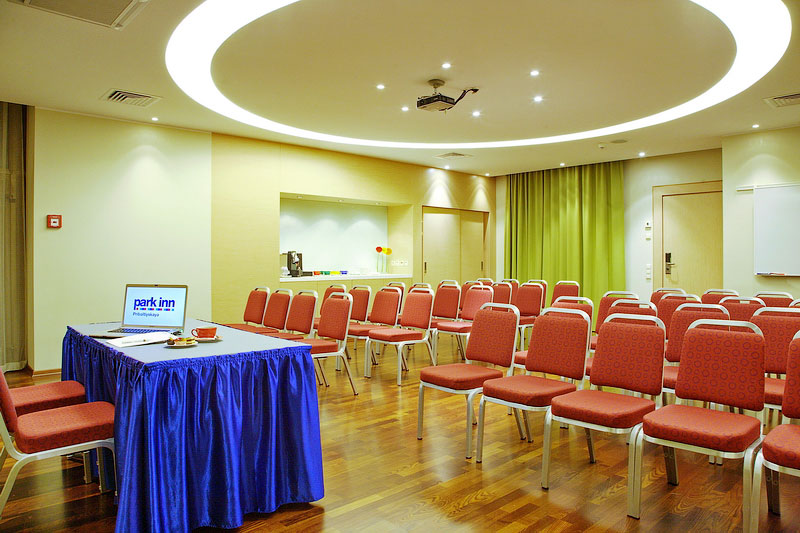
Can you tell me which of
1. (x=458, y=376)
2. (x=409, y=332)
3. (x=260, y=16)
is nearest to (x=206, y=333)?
(x=458, y=376)

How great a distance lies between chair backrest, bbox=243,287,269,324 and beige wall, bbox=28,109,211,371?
1211 millimetres

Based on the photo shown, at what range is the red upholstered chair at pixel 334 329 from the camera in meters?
4.97

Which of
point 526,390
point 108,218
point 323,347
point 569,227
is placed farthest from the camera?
point 569,227

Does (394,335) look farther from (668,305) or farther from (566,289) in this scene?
(566,289)

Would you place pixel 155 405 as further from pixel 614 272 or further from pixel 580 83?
pixel 614 272

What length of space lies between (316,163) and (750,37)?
19.1 feet

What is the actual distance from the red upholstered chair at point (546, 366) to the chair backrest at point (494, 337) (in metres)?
0.16

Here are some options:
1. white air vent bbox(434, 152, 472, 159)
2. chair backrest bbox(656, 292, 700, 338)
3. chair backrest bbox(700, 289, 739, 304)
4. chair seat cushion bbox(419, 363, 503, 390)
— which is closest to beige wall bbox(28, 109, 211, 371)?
white air vent bbox(434, 152, 472, 159)

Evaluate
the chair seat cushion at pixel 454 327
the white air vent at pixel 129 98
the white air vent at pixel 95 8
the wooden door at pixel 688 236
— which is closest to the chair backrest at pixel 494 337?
the chair seat cushion at pixel 454 327

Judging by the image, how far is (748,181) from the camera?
7.70 m

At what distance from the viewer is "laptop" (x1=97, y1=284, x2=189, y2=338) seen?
12.2 ft

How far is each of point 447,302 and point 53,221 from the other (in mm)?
4705

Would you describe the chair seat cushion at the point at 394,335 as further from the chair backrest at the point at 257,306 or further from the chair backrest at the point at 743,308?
the chair backrest at the point at 743,308

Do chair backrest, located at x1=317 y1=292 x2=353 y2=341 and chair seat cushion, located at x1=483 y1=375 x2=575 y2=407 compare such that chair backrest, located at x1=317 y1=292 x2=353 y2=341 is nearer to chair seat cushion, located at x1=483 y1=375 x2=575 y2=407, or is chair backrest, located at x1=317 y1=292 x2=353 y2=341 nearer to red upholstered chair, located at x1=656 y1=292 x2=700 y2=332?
chair seat cushion, located at x1=483 y1=375 x2=575 y2=407
